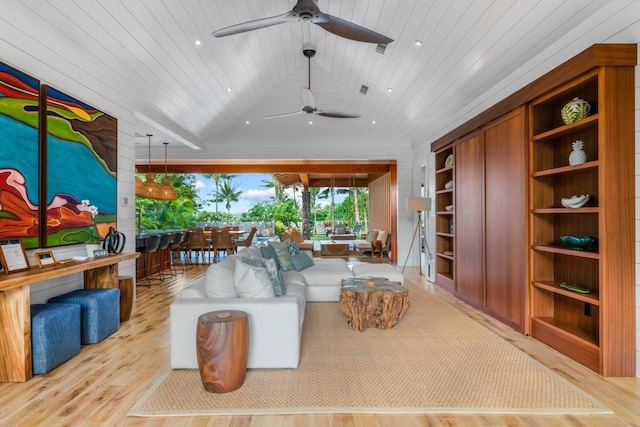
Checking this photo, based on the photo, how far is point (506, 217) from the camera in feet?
14.4

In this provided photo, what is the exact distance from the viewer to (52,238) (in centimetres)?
377

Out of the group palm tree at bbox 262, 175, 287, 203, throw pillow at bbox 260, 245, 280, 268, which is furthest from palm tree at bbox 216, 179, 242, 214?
throw pillow at bbox 260, 245, 280, 268

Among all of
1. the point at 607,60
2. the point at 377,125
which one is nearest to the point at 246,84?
the point at 377,125

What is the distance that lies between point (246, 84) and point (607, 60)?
5903 mm

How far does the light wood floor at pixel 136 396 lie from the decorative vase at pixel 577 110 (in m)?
2.17

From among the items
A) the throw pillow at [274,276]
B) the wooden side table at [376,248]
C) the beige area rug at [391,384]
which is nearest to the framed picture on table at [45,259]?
the beige area rug at [391,384]

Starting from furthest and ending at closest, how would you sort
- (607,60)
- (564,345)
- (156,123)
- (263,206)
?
(263,206) < (156,123) < (564,345) < (607,60)

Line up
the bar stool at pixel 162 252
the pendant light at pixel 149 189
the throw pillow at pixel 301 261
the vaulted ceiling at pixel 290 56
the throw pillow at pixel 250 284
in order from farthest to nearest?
the pendant light at pixel 149 189 → the bar stool at pixel 162 252 → the throw pillow at pixel 301 261 → the vaulted ceiling at pixel 290 56 → the throw pillow at pixel 250 284

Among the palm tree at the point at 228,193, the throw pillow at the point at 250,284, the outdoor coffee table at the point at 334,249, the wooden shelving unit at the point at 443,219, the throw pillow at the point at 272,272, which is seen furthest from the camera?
the palm tree at the point at 228,193

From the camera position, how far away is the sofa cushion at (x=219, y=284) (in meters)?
3.29

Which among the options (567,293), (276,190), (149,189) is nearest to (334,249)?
(149,189)

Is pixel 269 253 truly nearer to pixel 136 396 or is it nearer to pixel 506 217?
pixel 136 396

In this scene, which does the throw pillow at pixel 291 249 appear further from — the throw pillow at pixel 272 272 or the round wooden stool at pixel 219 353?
the round wooden stool at pixel 219 353

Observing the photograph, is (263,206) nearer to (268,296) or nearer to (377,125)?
(377,125)
